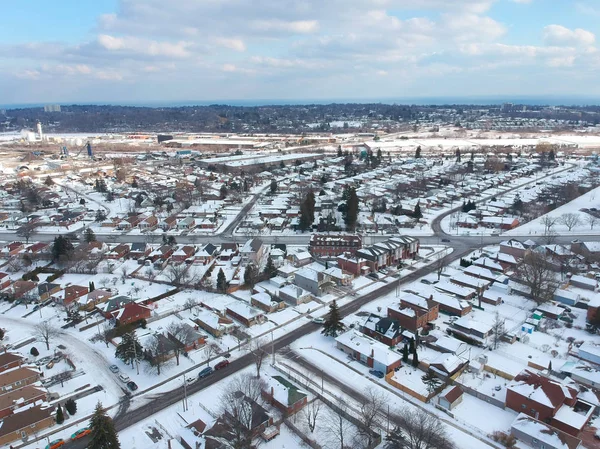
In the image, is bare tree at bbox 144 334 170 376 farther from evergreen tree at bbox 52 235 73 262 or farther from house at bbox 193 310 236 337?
evergreen tree at bbox 52 235 73 262

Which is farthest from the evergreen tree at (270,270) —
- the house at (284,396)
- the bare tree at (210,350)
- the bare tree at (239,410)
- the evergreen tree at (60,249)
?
the evergreen tree at (60,249)

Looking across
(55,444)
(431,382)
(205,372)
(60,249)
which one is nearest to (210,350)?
(205,372)

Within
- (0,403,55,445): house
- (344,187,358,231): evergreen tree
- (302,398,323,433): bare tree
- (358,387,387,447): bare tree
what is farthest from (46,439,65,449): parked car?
(344,187,358,231): evergreen tree

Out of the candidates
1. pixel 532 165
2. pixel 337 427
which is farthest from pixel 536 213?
pixel 337 427

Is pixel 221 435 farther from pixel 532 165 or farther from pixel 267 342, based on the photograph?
pixel 532 165

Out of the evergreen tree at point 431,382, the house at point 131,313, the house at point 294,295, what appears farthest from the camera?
the house at point 294,295

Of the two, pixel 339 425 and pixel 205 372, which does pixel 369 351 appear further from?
pixel 205 372

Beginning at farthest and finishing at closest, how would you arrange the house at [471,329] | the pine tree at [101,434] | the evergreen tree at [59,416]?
1. the house at [471,329]
2. the evergreen tree at [59,416]
3. the pine tree at [101,434]

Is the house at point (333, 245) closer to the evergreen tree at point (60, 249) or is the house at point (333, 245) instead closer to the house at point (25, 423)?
the evergreen tree at point (60, 249)
